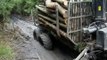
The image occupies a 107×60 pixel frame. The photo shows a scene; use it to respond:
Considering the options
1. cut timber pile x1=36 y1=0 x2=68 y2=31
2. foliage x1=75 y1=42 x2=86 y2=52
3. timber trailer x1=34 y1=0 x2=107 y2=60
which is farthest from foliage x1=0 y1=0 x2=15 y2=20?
foliage x1=75 y1=42 x2=86 y2=52

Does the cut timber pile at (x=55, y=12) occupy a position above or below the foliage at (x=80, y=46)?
above

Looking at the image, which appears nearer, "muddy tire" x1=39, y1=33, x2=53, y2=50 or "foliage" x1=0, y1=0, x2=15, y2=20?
"foliage" x1=0, y1=0, x2=15, y2=20

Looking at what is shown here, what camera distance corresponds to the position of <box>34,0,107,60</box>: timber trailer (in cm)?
607

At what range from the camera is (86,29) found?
6.24 metres

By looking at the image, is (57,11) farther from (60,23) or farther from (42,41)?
(42,41)

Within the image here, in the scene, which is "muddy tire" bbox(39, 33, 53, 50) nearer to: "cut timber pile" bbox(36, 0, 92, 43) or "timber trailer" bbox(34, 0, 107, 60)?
"timber trailer" bbox(34, 0, 107, 60)

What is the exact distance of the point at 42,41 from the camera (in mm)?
9945

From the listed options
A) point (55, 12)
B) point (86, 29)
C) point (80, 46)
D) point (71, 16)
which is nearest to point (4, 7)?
point (55, 12)

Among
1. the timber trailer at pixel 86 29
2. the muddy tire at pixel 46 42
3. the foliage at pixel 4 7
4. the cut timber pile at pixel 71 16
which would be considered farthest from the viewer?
the muddy tire at pixel 46 42

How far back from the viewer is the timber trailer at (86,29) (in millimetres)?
6073

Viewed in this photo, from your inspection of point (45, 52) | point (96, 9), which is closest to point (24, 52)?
point (45, 52)

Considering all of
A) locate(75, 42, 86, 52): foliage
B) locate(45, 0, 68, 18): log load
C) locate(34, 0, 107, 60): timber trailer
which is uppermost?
A: locate(45, 0, 68, 18): log load

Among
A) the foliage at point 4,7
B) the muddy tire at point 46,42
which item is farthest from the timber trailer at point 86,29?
the foliage at point 4,7

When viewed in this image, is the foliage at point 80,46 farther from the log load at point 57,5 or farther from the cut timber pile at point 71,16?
the log load at point 57,5
